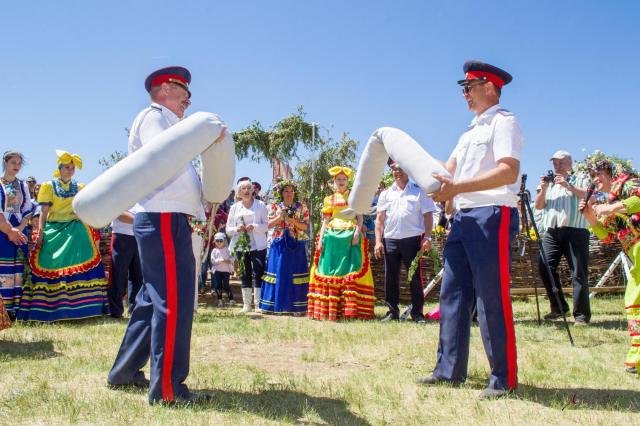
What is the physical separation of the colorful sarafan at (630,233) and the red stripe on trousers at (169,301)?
3.48 m

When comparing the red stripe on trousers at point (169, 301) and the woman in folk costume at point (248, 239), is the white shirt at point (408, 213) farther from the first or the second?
the red stripe on trousers at point (169, 301)

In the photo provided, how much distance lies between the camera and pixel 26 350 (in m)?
5.52

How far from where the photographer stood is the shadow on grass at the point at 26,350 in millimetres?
5211

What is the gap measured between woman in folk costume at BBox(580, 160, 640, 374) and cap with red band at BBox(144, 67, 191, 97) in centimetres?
358

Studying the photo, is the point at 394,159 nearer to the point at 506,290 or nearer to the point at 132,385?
the point at 506,290

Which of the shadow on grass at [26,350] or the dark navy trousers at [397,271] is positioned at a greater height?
the dark navy trousers at [397,271]

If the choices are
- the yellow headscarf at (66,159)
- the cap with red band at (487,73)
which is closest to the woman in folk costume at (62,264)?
the yellow headscarf at (66,159)

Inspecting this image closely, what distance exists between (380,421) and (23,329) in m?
5.20

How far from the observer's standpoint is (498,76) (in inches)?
164

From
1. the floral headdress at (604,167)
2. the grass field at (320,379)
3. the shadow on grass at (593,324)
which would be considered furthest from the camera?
the shadow on grass at (593,324)

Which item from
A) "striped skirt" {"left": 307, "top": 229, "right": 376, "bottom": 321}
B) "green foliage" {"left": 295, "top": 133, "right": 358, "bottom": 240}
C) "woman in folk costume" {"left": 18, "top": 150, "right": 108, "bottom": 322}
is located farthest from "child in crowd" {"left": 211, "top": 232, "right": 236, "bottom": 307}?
"green foliage" {"left": 295, "top": 133, "right": 358, "bottom": 240}

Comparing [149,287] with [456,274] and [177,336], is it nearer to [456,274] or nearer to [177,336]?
[177,336]

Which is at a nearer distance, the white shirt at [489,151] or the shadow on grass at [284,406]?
the shadow on grass at [284,406]

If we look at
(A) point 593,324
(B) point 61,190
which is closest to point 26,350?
(B) point 61,190
